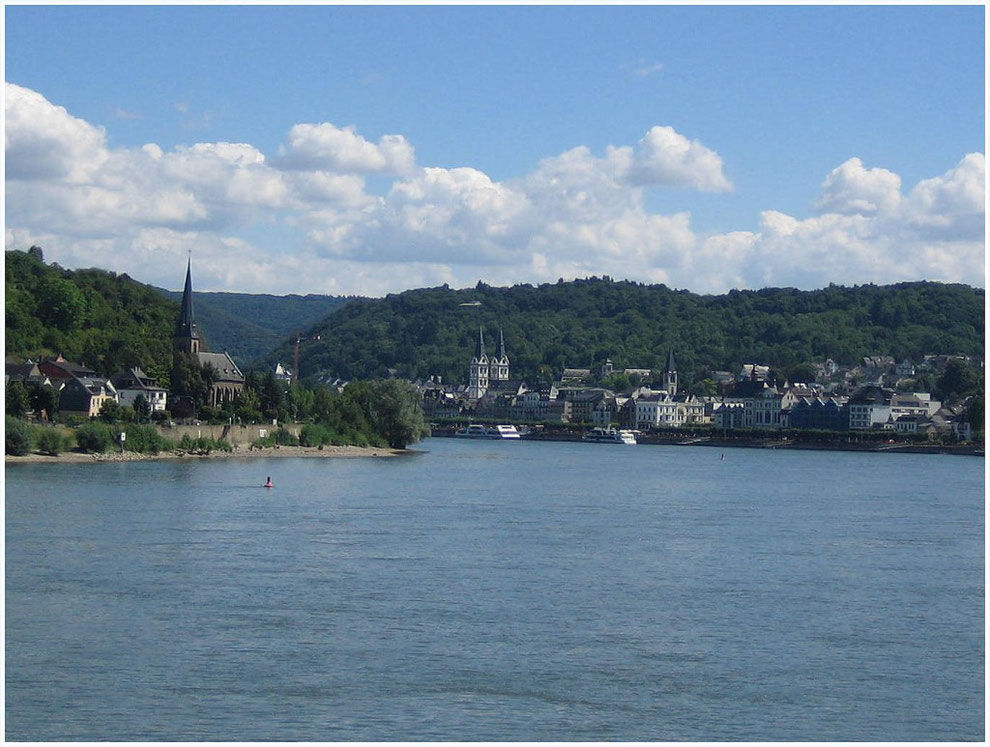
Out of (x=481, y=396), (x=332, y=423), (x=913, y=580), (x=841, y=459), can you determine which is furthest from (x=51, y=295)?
(x=481, y=396)

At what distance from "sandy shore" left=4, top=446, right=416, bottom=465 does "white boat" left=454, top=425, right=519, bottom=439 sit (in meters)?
52.3

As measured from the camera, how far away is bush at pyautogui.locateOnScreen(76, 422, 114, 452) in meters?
52.0

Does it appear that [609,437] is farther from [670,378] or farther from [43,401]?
[43,401]

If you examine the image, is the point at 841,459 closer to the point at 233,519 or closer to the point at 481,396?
the point at 233,519

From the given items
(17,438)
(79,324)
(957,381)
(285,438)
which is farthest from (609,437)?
(17,438)

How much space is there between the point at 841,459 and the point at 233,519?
60.1 m

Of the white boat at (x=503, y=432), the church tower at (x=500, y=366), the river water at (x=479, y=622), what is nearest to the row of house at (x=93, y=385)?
the river water at (x=479, y=622)

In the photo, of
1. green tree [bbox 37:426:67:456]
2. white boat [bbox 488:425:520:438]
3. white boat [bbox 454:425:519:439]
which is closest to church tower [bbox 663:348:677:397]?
white boat [bbox 454:425:519:439]

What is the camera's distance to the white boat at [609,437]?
116 meters

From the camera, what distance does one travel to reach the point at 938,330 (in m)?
172

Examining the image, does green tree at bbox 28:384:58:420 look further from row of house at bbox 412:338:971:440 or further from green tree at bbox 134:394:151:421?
row of house at bbox 412:338:971:440

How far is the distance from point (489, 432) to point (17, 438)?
79.0 metres

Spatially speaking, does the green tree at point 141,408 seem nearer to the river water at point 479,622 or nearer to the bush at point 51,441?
the bush at point 51,441

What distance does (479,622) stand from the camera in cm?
1934
